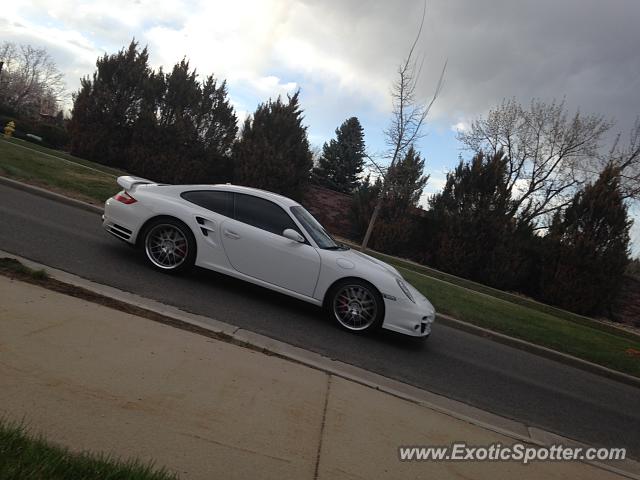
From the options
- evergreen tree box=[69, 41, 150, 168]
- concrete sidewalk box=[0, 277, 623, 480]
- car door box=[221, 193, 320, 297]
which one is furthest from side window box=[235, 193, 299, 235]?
evergreen tree box=[69, 41, 150, 168]

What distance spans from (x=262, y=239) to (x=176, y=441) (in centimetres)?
378

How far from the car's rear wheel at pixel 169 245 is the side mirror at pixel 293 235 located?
1239 millimetres

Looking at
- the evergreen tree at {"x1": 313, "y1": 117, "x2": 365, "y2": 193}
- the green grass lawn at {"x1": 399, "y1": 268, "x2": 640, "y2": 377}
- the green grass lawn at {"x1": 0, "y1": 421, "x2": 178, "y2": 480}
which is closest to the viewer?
the green grass lawn at {"x1": 0, "y1": 421, "x2": 178, "y2": 480}

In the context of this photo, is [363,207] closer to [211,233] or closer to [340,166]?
[211,233]

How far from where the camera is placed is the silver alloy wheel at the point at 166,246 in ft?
21.9

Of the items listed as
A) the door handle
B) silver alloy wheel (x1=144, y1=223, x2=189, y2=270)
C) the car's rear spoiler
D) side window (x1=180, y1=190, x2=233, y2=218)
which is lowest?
silver alloy wheel (x1=144, y1=223, x2=189, y2=270)

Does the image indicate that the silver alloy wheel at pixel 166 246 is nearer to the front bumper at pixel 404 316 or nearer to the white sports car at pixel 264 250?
the white sports car at pixel 264 250

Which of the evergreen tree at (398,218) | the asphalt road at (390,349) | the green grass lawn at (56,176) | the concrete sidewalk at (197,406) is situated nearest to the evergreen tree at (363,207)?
the evergreen tree at (398,218)

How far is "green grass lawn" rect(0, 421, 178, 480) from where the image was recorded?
2.17 m

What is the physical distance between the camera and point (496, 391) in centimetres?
579

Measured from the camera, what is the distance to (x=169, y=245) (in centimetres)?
673

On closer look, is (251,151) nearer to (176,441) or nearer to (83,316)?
(83,316)

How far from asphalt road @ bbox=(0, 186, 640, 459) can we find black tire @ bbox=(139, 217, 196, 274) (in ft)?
0.55

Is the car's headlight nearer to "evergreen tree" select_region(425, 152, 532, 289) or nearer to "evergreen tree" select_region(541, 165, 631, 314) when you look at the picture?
"evergreen tree" select_region(425, 152, 532, 289)
